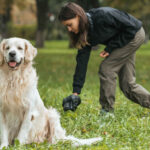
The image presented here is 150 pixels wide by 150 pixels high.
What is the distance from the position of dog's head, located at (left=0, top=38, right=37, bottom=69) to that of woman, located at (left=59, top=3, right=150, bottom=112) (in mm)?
832

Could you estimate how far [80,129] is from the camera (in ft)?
15.5

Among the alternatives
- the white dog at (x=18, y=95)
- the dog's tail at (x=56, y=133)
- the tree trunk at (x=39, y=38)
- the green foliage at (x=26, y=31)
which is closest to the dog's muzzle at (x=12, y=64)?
the white dog at (x=18, y=95)

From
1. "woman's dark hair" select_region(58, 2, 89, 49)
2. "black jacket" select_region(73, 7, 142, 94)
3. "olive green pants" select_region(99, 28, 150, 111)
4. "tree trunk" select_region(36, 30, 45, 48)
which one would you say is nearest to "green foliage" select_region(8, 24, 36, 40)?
"tree trunk" select_region(36, 30, 45, 48)

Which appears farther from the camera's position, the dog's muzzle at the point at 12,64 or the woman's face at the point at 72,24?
the woman's face at the point at 72,24

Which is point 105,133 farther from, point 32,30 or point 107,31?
point 32,30

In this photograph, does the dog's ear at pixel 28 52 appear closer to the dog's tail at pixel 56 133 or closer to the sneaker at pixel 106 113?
the dog's tail at pixel 56 133

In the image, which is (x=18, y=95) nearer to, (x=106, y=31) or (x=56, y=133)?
(x=56, y=133)

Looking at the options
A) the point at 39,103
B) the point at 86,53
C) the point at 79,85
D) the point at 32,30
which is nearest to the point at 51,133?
the point at 39,103

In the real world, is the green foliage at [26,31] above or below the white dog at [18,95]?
below

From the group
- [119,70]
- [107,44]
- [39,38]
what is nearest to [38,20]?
[39,38]

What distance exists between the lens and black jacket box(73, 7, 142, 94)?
15.9 feet

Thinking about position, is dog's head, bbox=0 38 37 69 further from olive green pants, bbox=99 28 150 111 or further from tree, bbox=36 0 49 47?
tree, bbox=36 0 49 47

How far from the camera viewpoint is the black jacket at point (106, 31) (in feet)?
15.9

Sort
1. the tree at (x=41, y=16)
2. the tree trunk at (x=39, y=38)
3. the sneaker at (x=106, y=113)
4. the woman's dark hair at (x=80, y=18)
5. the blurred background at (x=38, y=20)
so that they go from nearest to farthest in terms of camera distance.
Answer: the woman's dark hair at (x=80, y=18)
the sneaker at (x=106, y=113)
the tree at (x=41, y=16)
the blurred background at (x=38, y=20)
the tree trunk at (x=39, y=38)
